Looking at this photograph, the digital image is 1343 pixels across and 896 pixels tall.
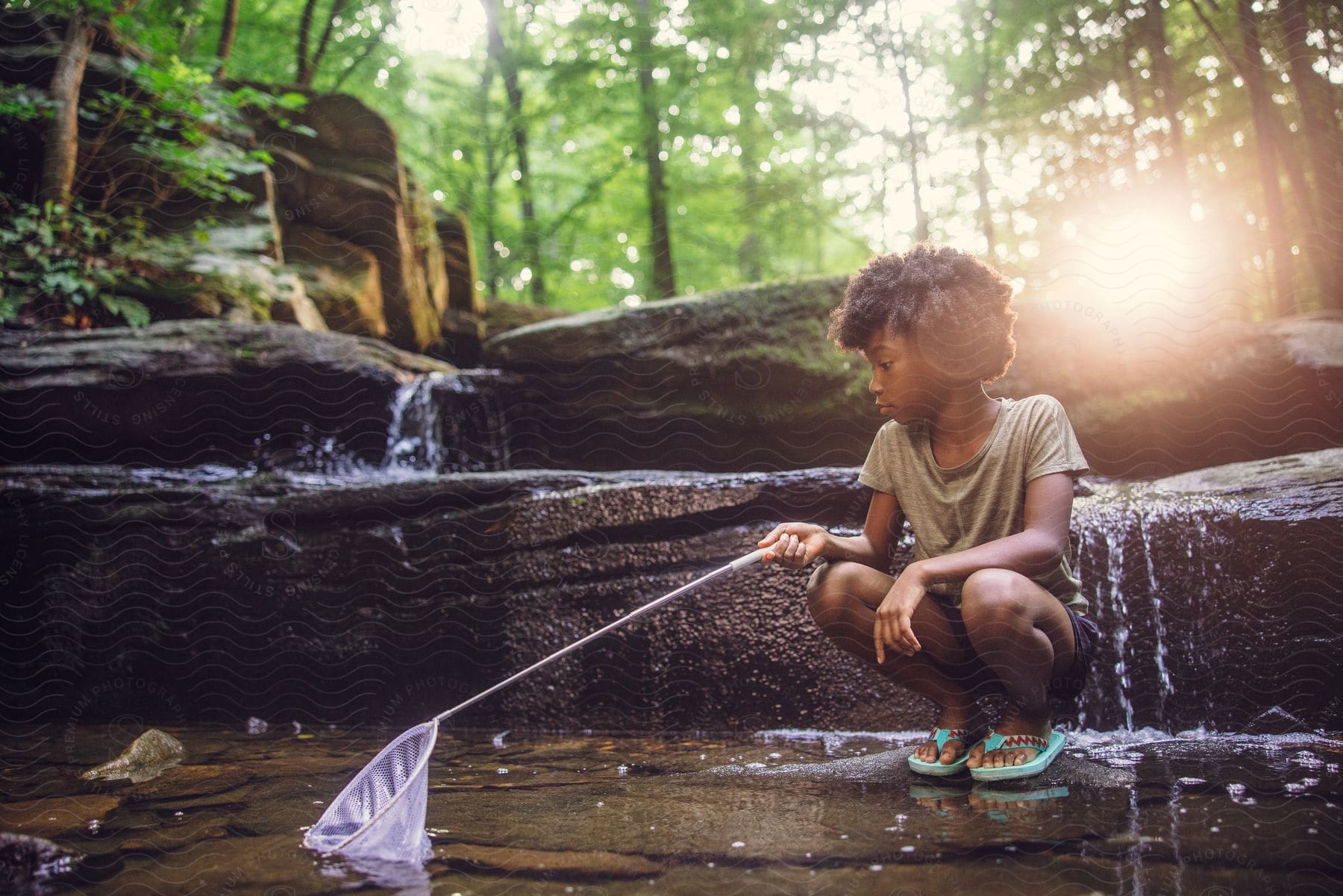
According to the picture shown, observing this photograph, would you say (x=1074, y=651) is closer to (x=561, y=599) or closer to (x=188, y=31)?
(x=561, y=599)

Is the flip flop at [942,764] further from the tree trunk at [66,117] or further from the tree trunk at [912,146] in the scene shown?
the tree trunk at [912,146]

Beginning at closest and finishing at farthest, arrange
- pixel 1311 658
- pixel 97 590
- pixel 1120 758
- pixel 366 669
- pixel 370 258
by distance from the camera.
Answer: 1. pixel 1120 758
2. pixel 1311 658
3. pixel 366 669
4. pixel 97 590
5. pixel 370 258

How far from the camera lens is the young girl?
1961 mm

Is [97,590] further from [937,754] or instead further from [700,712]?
[937,754]

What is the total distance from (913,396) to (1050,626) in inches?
25.1

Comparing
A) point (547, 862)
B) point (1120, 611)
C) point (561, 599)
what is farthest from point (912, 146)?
point (547, 862)

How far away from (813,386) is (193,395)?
12.1 feet

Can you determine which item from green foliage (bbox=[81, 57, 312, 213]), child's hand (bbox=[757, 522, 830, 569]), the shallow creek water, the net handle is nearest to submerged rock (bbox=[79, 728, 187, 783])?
the shallow creek water

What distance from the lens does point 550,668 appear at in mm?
3275

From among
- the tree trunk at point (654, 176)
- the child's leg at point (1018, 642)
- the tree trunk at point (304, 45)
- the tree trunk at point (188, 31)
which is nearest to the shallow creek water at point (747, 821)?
the child's leg at point (1018, 642)

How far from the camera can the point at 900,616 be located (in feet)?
6.23

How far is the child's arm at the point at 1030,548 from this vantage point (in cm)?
194

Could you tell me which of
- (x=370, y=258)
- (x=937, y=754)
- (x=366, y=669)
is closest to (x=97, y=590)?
(x=366, y=669)

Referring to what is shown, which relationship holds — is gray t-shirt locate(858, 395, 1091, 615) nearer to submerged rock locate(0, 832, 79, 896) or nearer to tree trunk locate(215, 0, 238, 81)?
submerged rock locate(0, 832, 79, 896)
